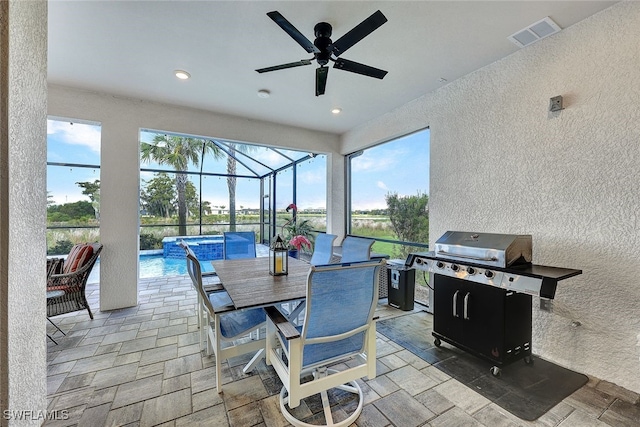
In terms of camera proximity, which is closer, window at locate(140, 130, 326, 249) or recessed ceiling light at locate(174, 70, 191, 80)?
recessed ceiling light at locate(174, 70, 191, 80)

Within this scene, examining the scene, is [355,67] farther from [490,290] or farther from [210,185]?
[210,185]

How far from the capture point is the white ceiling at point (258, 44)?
6.20 feet

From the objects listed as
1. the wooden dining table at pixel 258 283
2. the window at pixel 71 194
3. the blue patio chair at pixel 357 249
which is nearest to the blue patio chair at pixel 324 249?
the blue patio chair at pixel 357 249

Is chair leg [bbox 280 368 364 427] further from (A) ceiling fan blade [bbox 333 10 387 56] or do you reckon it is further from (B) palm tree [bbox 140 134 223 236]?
(B) palm tree [bbox 140 134 223 236]

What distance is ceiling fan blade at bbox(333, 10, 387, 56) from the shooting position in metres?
1.59

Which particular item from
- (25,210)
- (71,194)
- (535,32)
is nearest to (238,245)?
(25,210)

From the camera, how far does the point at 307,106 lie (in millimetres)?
3699

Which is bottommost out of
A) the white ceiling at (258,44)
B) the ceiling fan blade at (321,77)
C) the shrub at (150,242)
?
the shrub at (150,242)

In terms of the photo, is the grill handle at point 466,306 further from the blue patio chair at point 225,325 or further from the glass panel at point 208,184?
the glass panel at point 208,184

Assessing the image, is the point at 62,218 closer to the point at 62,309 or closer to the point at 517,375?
the point at 62,309

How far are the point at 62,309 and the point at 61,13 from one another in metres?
2.76

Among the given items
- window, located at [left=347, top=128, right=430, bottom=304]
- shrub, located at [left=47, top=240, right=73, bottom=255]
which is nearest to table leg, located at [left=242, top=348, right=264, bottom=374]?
window, located at [left=347, top=128, right=430, bottom=304]

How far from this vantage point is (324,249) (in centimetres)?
318

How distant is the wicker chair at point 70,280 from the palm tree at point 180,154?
13.9 feet
